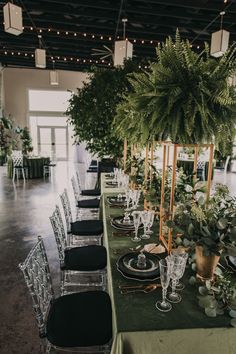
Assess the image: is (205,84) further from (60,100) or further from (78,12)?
(60,100)

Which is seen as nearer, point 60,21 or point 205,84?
point 205,84

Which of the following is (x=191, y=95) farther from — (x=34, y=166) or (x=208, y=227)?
(x=34, y=166)

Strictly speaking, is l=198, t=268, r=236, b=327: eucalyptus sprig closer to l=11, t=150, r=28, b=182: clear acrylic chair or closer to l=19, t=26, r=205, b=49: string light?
l=19, t=26, r=205, b=49: string light

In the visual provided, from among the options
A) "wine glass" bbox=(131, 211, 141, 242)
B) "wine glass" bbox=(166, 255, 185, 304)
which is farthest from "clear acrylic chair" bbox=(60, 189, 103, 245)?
"wine glass" bbox=(166, 255, 185, 304)

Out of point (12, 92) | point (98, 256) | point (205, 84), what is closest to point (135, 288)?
point (98, 256)

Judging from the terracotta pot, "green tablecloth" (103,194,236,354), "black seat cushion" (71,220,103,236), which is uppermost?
the terracotta pot

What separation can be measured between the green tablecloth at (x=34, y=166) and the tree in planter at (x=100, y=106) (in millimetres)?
6244

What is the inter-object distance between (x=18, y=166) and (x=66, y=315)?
812cm

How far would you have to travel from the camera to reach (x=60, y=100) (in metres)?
13.5

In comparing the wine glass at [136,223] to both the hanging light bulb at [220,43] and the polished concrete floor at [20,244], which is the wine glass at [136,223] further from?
the hanging light bulb at [220,43]

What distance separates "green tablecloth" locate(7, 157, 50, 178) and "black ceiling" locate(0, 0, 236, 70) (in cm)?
393

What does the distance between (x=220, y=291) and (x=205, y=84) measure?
112 centimetres

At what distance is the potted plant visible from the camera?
55.8 inches

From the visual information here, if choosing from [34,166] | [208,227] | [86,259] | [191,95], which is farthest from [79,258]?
[34,166]
